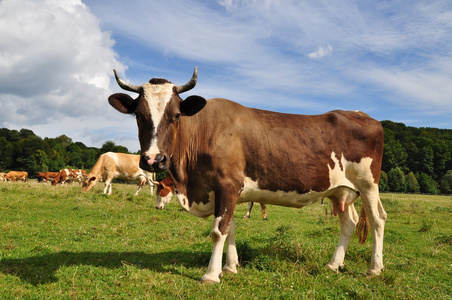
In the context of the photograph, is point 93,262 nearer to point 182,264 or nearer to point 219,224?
point 182,264

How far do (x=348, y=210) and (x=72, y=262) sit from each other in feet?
18.2

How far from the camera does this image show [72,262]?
20.3 ft

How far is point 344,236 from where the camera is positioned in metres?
6.78

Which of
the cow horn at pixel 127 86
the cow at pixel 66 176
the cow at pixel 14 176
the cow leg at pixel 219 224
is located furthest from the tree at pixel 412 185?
the cow horn at pixel 127 86

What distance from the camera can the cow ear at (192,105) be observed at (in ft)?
18.1

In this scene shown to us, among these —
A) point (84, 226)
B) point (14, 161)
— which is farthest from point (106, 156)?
point (14, 161)

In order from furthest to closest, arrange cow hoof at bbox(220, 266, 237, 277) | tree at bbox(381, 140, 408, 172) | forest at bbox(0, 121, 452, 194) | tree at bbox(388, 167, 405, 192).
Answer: tree at bbox(381, 140, 408, 172)
forest at bbox(0, 121, 452, 194)
tree at bbox(388, 167, 405, 192)
cow hoof at bbox(220, 266, 237, 277)

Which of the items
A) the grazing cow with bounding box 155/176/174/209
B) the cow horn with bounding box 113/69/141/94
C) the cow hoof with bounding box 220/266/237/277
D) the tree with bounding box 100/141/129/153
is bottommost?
the cow hoof with bounding box 220/266/237/277

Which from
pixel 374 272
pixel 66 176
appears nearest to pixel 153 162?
pixel 374 272

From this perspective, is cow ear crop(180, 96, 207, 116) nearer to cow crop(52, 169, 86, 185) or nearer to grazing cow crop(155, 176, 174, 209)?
grazing cow crop(155, 176, 174, 209)

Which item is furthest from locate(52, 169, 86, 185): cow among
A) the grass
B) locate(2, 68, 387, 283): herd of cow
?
locate(2, 68, 387, 283): herd of cow

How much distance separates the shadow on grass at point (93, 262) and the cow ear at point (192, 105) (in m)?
2.81

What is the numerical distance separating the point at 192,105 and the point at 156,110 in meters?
0.66

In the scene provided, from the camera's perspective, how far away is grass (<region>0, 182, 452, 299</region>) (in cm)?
504
